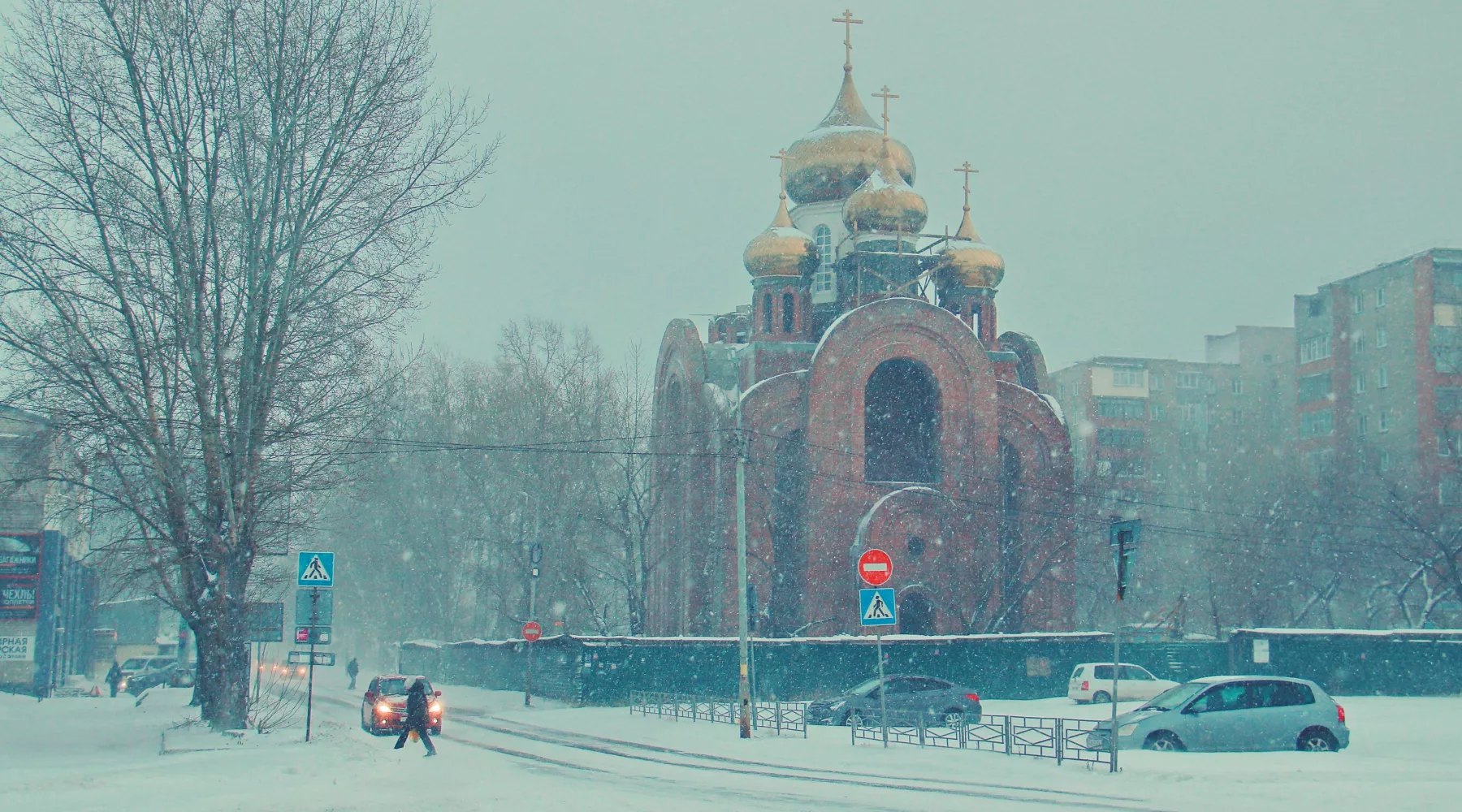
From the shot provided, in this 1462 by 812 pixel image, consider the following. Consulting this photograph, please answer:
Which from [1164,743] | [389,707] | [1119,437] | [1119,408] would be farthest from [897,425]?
[1119,408]

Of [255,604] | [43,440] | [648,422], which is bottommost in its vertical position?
[255,604]

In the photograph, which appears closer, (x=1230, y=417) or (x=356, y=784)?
(x=356, y=784)

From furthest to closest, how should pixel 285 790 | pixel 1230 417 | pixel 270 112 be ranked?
pixel 1230 417
pixel 270 112
pixel 285 790

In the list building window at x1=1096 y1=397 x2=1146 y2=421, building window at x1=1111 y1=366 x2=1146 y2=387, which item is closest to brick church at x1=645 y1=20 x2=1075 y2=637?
building window at x1=1096 y1=397 x2=1146 y2=421

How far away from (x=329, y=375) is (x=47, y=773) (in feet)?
25.6

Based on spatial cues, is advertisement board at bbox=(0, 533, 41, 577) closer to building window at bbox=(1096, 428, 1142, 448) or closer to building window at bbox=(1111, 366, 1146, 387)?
building window at bbox=(1096, 428, 1142, 448)

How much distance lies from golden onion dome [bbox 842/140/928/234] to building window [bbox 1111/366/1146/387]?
40312mm

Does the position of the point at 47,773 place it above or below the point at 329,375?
below

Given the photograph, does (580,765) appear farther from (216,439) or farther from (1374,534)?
(1374,534)

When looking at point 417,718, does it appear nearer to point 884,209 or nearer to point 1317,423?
point 884,209

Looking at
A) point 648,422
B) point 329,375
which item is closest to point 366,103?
point 329,375

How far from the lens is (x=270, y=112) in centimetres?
2119

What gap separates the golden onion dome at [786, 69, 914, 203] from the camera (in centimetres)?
4894

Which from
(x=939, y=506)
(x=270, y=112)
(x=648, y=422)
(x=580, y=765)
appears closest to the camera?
(x=580, y=765)
